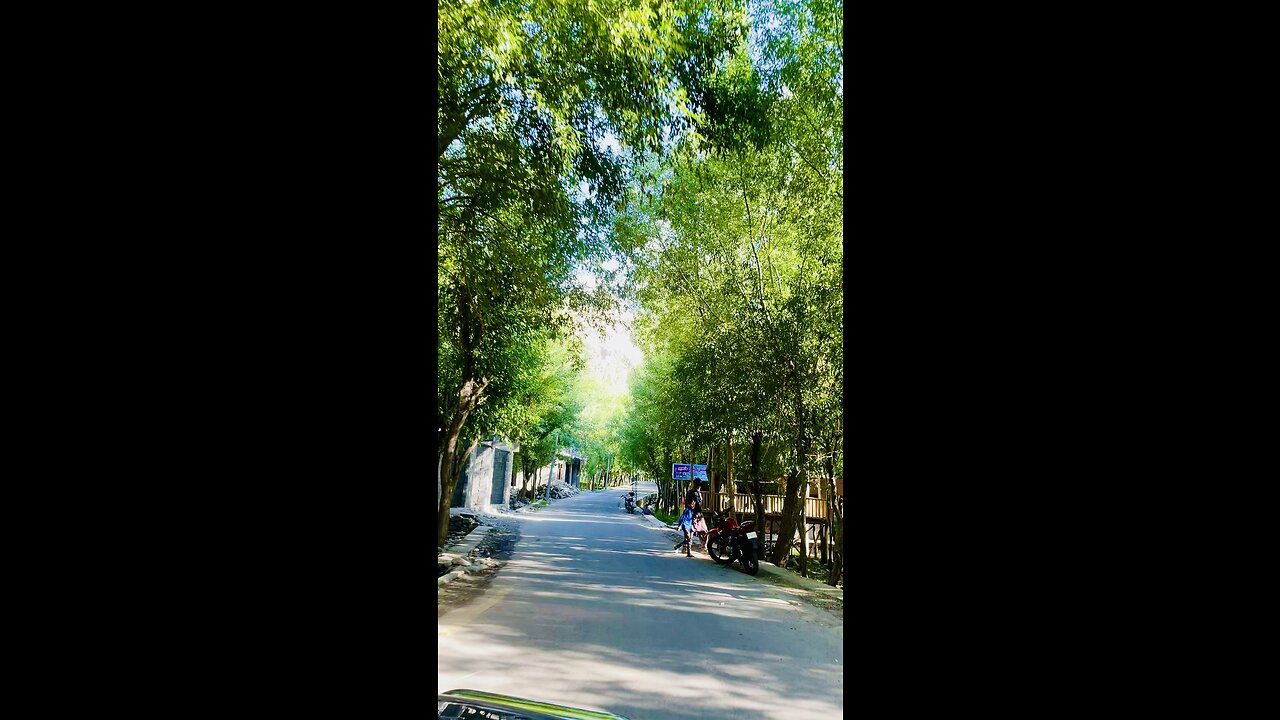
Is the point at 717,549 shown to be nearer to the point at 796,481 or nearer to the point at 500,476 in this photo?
the point at 796,481

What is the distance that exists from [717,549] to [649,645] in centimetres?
571

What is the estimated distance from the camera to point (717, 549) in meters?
10.3

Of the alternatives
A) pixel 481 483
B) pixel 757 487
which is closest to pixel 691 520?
pixel 757 487

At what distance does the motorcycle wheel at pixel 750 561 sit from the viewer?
9250 mm

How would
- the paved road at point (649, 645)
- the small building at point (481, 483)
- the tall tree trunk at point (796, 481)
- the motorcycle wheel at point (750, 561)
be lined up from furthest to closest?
the small building at point (481, 483), the motorcycle wheel at point (750, 561), the tall tree trunk at point (796, 481), the paved road at point (649, 645)

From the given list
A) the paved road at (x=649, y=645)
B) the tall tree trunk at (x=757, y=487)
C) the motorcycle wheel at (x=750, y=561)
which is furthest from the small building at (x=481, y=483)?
the paved road at (x=649, y=645)

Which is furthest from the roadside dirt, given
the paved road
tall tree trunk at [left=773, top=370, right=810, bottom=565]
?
tall tree trunk at [left=773, top=370, right=810, bottom=565]

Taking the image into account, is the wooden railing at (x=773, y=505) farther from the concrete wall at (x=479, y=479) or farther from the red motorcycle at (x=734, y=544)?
the concrete wall at (x=479, y=479)

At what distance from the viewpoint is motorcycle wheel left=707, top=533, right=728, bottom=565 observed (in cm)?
1024

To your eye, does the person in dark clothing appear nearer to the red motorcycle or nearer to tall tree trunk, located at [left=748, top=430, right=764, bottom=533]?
the red motorcycle
